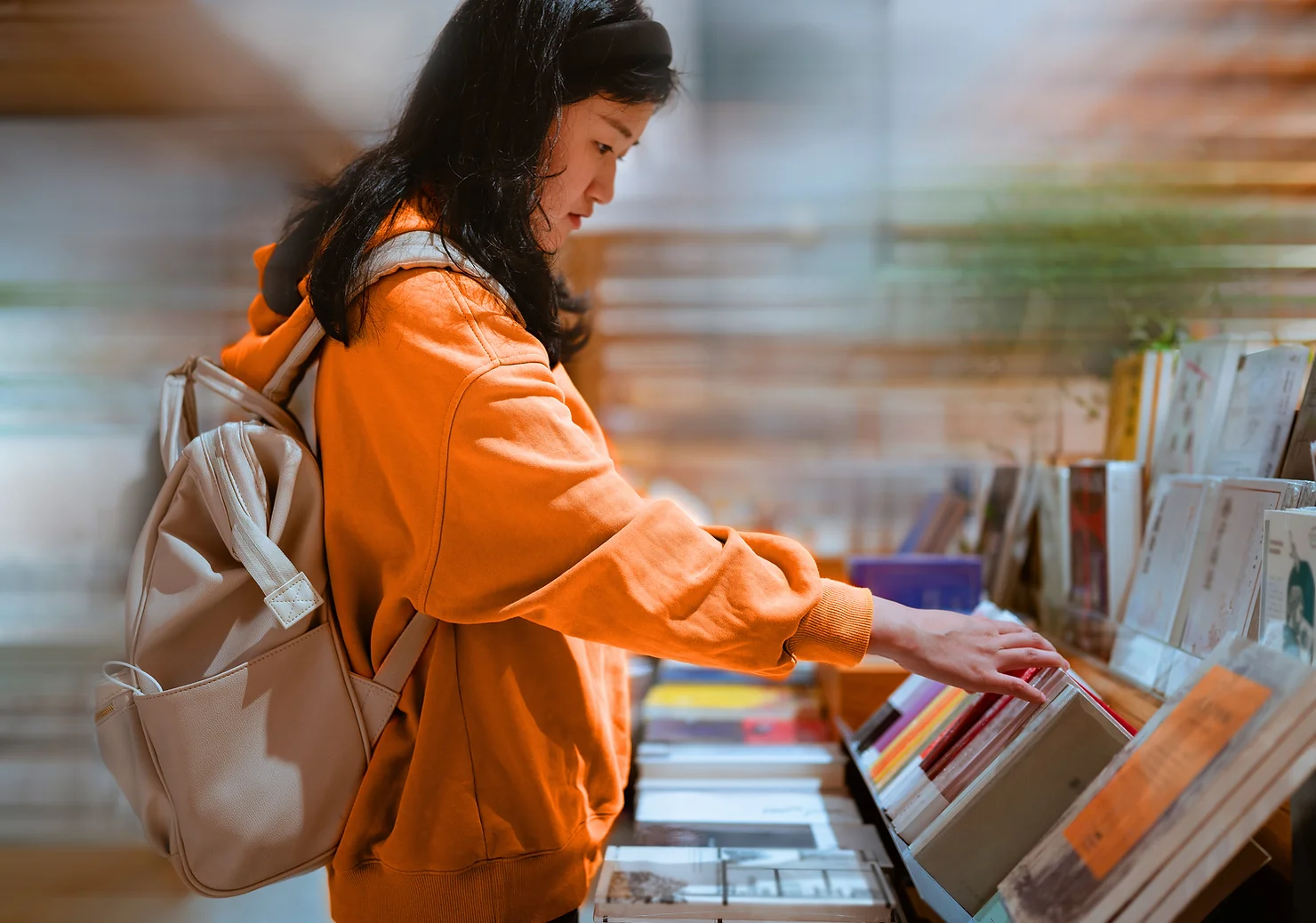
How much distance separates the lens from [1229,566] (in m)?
0.97

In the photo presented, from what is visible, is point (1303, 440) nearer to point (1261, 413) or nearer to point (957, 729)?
point (1261, 413)

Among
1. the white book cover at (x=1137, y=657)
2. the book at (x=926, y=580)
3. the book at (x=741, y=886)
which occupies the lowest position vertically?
the book at (x=741, y=886)

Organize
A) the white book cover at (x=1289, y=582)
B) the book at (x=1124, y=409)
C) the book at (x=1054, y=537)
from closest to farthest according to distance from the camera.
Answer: the white book cover at (x=1289, y=582)
the book at (x=1124, y=409)
the book at (x=1054, y=537)

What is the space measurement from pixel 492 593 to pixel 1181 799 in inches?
22.1

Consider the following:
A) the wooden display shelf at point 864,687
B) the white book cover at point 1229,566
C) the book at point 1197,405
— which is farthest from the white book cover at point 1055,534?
the white book cover at point 1229,566

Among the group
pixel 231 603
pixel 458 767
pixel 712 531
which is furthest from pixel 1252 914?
pixel 231 603

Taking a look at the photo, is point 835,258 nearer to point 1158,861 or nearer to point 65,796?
point 1158,861

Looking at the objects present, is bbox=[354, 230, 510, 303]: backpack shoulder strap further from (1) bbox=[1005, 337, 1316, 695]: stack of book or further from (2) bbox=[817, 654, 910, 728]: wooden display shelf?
(2) bbox=[817, 654, 910, 728]: wooden display shelf

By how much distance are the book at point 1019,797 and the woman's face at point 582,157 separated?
731mm

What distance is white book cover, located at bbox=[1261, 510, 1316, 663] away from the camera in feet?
2.27

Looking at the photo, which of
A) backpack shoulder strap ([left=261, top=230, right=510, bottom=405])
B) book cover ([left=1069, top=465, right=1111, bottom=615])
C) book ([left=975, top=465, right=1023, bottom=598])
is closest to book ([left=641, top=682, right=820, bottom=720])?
book ([left=975, top=465, right=1023, bottom=598])

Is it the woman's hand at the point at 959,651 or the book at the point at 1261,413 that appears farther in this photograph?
the book at the point at 1261,413

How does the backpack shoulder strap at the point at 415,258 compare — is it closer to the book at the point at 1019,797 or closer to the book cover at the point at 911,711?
the book at the point at 1019,797

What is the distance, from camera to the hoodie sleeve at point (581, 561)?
2.39ft
